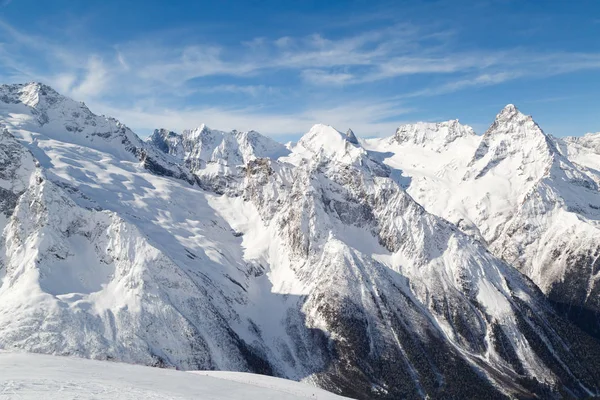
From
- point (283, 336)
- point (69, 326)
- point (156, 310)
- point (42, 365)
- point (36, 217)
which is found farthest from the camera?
point (283, 336)

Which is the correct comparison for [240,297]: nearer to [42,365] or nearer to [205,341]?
[205,341]

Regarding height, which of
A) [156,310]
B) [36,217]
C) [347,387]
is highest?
[36,217]

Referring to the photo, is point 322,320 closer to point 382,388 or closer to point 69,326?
point 382,388

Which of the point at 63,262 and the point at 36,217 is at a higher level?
the point at 36,217

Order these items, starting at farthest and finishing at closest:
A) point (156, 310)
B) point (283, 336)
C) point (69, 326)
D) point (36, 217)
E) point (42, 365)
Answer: point (283, 336) < point (36, 217) < point (156, 310) < point (69, 326) < point (42, 365)

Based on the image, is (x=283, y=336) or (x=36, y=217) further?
(x=283, y=336)

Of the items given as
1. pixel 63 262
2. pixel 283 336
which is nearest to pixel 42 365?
pixel 63 262

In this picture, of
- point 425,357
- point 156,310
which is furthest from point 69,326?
point 425,357
